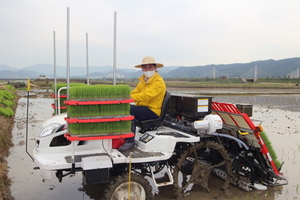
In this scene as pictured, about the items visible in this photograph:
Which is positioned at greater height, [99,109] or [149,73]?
[149,73]

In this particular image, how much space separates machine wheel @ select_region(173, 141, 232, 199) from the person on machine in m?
0.93

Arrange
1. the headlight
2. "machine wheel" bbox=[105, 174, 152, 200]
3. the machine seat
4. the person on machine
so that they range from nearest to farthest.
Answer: "machine wheel" bbox=[105, 174, 152, 200], the headlight, the person on machine, the machine seat

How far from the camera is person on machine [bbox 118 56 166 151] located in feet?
16.3

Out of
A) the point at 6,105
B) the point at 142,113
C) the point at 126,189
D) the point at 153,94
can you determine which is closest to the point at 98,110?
the point at 142,113

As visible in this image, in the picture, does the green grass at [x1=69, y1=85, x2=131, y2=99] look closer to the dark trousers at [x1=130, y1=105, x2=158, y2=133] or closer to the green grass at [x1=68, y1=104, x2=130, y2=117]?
the green grass at [x1=68, y1=104, x2=130, y2=117]

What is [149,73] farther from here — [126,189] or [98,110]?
[126,189]

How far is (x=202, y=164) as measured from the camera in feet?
17.8

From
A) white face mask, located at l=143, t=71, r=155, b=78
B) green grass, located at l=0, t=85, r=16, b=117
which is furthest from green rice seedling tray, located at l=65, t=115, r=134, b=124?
green grass, located at l=0, t=85, r=16, b=117

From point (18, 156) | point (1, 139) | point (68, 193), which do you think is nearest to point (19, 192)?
point (68, 193)

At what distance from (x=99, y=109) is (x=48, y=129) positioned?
1.26 m

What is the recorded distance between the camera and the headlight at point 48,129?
485 cm

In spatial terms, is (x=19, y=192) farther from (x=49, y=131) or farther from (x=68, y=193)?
(x=49, y=131)

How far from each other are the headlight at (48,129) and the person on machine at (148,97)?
1.25 meters

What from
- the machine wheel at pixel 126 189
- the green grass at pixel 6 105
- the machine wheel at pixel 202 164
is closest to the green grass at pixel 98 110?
the machine wheel at pixel 126 189
